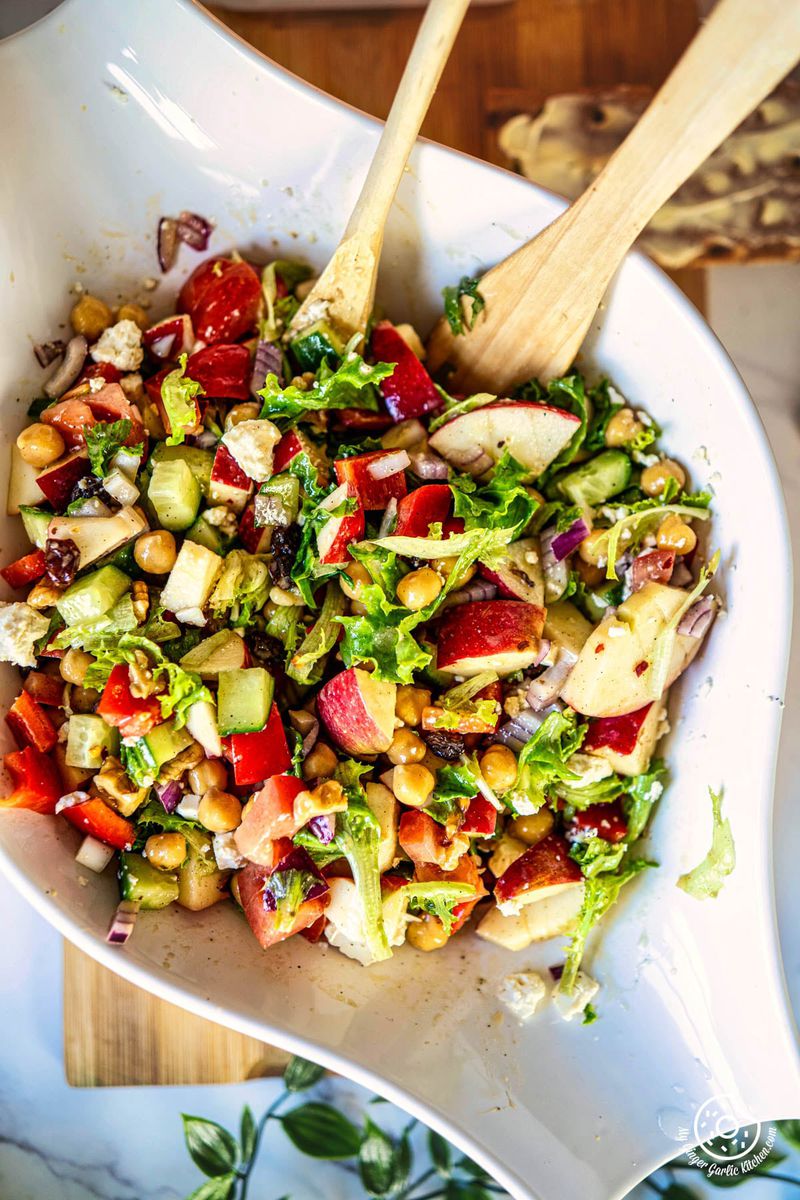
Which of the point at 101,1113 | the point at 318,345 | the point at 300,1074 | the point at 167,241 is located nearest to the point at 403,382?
the point at 318,345

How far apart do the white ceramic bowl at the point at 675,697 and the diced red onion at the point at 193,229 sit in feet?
0.11

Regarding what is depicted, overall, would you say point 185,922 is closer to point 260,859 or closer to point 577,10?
point 260,859

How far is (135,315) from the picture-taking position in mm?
2602

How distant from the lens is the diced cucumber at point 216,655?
2264 mm

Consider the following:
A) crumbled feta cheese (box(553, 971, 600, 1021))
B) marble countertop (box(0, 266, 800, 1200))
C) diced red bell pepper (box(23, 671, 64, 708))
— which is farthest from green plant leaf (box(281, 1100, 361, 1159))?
diced red bell pepper (box(23, 671, 64, 708))

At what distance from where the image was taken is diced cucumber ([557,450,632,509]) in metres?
2.51

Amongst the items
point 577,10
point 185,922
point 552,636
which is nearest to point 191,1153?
point 185,922

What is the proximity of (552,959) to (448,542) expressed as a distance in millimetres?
1130

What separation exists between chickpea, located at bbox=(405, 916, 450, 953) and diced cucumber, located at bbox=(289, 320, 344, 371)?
4.69 feet

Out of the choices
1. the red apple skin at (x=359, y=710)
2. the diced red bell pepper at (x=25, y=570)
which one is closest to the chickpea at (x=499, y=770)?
the red apple skin at (x=359, y=710)

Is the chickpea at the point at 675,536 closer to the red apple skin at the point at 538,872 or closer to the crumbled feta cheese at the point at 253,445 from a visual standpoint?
the red apple skin at the point at 538,872

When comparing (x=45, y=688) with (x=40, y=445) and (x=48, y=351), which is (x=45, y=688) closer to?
(x=40, y=445)

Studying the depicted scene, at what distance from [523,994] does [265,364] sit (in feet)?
5.62

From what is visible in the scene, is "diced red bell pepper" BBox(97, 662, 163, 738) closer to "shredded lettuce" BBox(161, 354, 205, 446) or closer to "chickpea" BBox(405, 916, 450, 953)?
"shredded lettuce" BBox(161, 354, 205, 446)
